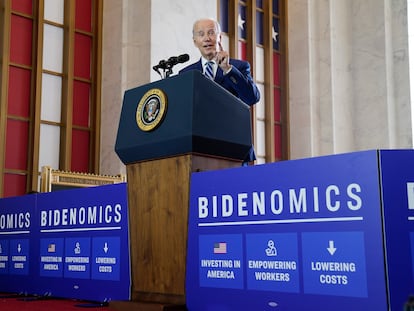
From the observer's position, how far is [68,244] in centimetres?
322

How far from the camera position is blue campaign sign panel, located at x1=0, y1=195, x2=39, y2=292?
3.50m

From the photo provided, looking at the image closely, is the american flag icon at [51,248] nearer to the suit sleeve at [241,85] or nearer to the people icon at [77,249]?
the people icon at [77,249]

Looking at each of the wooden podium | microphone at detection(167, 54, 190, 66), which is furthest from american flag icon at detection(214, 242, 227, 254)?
microphone at detection(167, 54, 190, 66)

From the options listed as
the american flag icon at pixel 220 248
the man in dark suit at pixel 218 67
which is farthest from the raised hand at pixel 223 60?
the american flag icon at pixel 220 248

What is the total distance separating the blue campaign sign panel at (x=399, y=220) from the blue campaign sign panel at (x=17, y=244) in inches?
85.9

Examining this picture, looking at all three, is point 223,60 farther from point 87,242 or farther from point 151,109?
point 87,242

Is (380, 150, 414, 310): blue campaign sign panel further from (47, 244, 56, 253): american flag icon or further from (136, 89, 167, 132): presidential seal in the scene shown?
(47, 244, 56, 253): american flag icon

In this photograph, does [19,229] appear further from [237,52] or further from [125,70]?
[237,52]

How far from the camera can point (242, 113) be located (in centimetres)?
275

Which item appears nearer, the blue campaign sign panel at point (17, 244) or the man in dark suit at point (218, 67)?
the man in dark suit at point (218, 67)

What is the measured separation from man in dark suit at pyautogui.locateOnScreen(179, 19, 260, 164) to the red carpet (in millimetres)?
1034

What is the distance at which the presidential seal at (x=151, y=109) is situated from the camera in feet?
8.58

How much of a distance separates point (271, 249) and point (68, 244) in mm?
1390

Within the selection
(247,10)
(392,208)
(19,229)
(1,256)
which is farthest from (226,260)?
(247,10)
